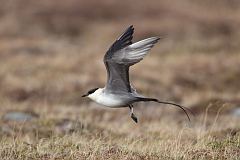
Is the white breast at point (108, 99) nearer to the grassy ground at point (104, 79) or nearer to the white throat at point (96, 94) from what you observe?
the white throat at point (96, 94)

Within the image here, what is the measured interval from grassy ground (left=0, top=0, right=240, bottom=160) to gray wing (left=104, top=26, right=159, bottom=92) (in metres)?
0.77

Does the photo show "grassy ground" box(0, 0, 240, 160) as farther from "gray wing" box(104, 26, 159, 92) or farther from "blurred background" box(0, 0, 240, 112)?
"gray wing" box(104, 26, 159, 92)

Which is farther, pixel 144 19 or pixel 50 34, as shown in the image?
pixel 144 19

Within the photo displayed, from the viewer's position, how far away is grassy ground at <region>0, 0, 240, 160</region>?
8.28m

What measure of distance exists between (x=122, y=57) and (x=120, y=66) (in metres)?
0.11

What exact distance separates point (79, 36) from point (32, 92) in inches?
747

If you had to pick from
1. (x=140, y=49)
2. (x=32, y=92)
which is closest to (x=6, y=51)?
(x=32, y=92)

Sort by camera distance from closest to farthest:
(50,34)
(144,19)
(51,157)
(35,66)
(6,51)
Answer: (51,157) < (35,66) < (6,51) < (50,34) < (144,19)

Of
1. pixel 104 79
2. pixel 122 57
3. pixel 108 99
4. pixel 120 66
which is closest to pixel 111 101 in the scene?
pixel 108 99

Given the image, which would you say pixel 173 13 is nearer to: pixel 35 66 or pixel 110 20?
pixel 110 20

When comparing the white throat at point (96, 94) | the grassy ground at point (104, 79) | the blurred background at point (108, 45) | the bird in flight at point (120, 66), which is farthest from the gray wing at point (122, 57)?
the blurred background at point (108, 45)

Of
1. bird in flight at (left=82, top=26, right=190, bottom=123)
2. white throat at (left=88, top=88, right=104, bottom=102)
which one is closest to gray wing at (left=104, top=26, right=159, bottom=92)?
bird in flight at (left=82, top=26, right=190, bottom=123)

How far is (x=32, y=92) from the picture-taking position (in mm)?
18922

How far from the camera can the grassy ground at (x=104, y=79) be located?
8.28 meters
